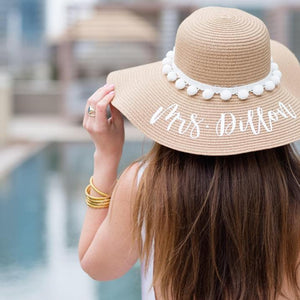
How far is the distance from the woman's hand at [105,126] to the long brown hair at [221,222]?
8 centimetres

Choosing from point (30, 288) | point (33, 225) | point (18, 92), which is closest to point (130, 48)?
point (18, 92)

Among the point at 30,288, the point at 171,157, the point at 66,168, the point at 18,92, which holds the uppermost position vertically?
the point at 171,157

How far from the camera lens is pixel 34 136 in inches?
388

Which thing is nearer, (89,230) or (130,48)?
(89,230)

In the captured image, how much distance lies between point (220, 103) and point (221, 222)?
200mm

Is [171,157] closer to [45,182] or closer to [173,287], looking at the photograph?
[173,287]

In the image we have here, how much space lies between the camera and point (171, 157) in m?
0.96

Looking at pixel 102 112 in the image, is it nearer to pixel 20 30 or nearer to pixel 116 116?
pixel 116 116

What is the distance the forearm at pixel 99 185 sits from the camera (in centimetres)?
104

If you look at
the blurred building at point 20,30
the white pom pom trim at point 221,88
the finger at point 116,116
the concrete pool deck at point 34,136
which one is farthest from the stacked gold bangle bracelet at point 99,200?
the blurred building at point 20,30

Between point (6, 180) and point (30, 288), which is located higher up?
point (30, 288)

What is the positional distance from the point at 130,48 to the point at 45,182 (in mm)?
8669

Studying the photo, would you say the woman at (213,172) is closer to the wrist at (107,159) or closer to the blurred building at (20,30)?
the wrist at (107,159)

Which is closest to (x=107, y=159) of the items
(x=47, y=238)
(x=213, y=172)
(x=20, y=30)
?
(x=213, y=172)
